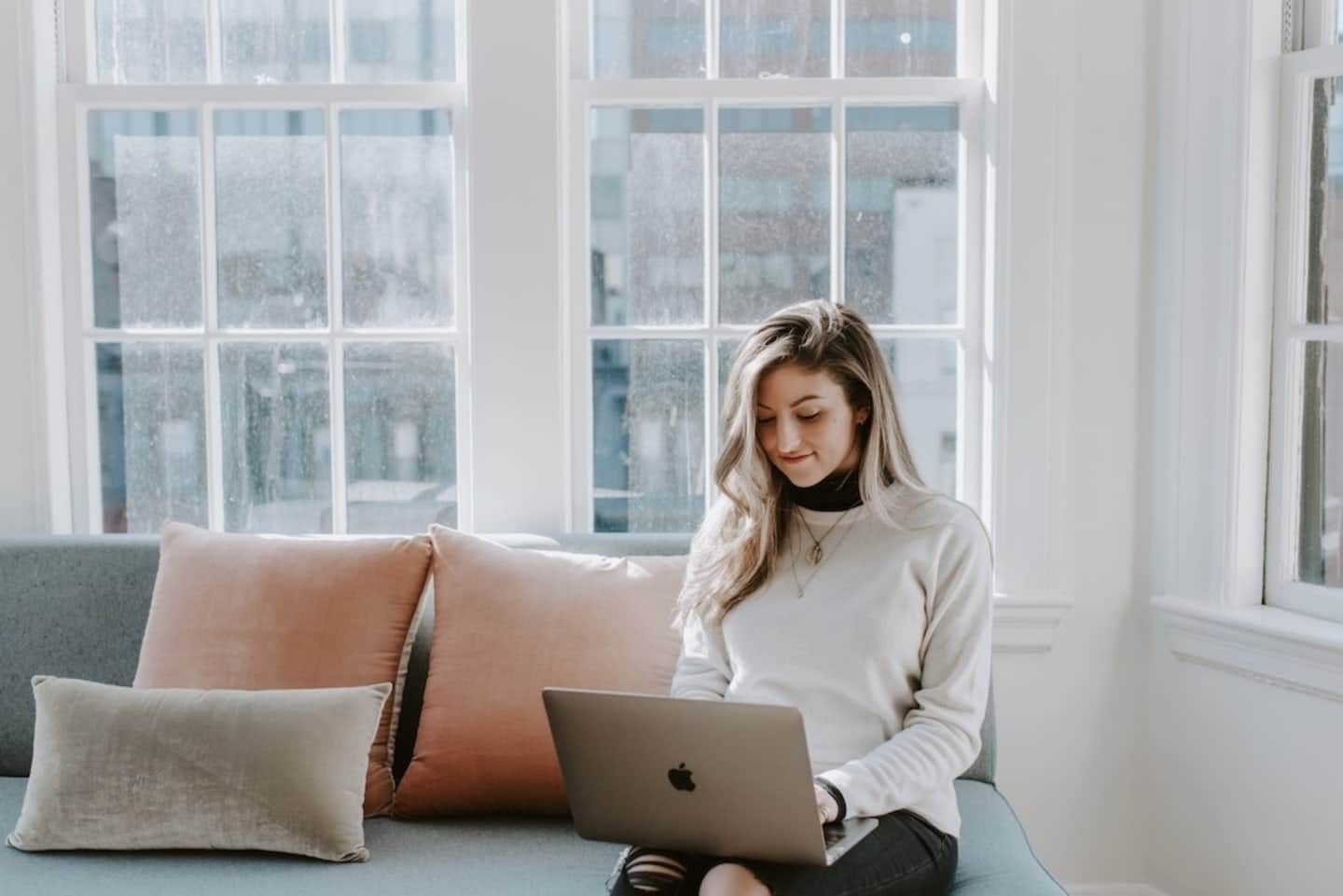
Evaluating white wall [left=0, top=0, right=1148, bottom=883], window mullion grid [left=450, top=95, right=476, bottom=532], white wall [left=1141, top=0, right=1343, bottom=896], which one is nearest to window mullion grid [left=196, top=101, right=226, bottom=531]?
white wall [left=0, top=0, right=1148, bottom=883]

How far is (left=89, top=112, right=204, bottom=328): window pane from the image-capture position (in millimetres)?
2988

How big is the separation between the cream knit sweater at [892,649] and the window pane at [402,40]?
1.48 metres

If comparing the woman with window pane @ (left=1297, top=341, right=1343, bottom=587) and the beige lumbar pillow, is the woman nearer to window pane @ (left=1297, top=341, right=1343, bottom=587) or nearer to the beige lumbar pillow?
the beige lumbar pillow

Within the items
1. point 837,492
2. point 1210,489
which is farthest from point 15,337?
point 1210,489

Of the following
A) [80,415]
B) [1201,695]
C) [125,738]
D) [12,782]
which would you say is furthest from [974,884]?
[80,415]

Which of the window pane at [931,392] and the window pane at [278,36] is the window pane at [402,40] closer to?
the window pane at [278,36]

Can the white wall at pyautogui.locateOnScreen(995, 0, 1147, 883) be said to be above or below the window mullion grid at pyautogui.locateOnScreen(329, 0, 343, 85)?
below

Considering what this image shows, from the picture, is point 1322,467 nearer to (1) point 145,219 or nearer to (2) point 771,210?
(2) point 771,210

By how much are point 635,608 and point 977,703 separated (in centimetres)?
66

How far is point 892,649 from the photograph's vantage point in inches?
80.7

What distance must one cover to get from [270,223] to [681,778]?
1786 mm

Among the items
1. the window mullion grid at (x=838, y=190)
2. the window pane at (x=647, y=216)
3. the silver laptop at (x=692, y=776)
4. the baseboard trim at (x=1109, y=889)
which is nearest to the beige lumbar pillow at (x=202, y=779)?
the silver laptop at (x=692, y=776)

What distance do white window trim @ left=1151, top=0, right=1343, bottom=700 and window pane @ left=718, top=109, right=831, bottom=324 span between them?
2.44 ft

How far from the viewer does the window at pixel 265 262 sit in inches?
116
